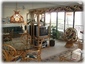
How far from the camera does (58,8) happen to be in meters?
2.60

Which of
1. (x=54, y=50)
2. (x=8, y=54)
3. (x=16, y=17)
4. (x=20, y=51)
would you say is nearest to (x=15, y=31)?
(x=16, y=17)

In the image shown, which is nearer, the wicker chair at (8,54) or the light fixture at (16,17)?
the wicker chair at (8,54)

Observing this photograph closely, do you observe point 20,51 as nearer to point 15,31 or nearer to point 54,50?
point 15,31

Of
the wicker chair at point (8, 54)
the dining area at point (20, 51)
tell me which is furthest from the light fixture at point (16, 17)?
the wicker chair at point (8, 54)

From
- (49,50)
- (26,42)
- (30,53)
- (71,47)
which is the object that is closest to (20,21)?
(26,42)

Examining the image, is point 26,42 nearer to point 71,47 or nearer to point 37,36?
point 37,36

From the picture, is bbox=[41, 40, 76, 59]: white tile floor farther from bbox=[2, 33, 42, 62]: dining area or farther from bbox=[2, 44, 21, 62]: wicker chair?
bbox=[2, 44, 21, 62]: wicker chair

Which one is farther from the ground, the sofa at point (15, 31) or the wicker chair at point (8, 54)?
the sofa at point (15, 31)

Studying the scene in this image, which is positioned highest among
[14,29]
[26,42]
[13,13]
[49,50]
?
[13,13]

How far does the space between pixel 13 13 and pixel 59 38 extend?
3.58 feet

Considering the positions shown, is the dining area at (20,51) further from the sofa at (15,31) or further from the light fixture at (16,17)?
the light fixture at (16,17)

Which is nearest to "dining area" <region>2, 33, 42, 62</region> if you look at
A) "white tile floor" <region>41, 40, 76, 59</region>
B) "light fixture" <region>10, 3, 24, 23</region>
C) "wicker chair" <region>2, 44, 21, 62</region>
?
"wicker chair" <region>2, 44, 21, 62</region>

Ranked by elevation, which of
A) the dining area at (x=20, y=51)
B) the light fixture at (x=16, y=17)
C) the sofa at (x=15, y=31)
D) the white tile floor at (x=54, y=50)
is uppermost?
the light fixture at (x=16, y=17)

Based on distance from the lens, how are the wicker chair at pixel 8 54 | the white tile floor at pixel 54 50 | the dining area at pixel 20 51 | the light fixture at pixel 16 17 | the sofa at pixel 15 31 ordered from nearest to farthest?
the wicker chair at pixel 8 54 → the dining area at pixel 20 51 → the sofa at pixel 15 31 → the light fixture at pixel 16 17 → the white tile floor at pixel 54 50
